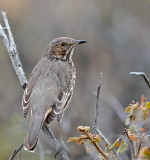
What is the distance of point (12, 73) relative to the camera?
11070mm

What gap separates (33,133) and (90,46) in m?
6.54

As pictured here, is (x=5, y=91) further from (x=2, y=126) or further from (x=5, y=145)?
(x=5, y=145)

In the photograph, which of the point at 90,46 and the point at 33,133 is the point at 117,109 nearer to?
the point at 33,133

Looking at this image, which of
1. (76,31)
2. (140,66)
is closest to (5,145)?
(140,66)

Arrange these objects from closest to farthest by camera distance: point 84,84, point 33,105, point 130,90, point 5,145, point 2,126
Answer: point 33,105 → point 5,145 → point 2,126 → point 130,90 → point 84,84

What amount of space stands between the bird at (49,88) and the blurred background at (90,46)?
227cm

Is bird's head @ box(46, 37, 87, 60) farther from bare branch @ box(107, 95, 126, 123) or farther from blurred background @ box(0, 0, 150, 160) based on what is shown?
blurred background @ box(0, 0, 150, 160)

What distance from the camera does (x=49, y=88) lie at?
569 centimetres

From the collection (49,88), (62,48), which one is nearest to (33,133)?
(49,88)

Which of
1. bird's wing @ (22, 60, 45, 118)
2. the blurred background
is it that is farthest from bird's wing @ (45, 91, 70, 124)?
the blurred background

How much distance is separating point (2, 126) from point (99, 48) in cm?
405

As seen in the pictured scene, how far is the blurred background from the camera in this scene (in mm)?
9625

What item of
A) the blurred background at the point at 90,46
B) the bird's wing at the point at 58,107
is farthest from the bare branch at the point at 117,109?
the blurred background at the point at 90,46

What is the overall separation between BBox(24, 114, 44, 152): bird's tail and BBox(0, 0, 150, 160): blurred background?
124 inches
